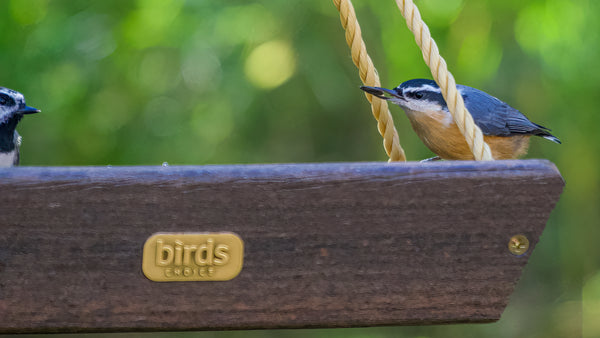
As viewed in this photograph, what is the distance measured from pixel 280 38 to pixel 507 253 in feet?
4.75

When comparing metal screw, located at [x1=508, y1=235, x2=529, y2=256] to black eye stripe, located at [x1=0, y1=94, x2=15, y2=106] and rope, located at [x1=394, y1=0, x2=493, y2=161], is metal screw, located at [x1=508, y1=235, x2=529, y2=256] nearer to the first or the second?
rope, located at [x1=394, y1=0, x2=493, y2=161]

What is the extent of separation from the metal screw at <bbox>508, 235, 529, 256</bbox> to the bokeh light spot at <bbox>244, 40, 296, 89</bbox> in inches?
51.8

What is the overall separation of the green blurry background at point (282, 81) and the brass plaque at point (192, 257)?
1240mm

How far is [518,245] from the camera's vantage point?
0.83 metres

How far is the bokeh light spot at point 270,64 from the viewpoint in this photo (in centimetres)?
204

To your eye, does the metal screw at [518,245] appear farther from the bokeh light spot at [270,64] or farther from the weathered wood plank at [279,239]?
the bokeh light spot at [270,64]

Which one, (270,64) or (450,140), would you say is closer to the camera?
(450,140)

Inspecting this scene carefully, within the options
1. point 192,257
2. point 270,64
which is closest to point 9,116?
point 192,257

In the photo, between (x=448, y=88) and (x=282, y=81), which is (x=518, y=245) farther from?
(x=282, y=81)

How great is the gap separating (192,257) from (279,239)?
11 cm

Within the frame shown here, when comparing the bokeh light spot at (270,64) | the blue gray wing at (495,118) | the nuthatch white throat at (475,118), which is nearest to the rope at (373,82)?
the nuthatch white throat at (475,118)

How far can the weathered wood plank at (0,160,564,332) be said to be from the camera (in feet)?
2.49

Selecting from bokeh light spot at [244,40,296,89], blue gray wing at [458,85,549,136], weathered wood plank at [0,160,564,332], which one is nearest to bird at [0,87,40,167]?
weathered wood plank at [0,160,564,332]

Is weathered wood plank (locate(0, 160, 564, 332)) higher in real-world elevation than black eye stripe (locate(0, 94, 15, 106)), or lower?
lower
